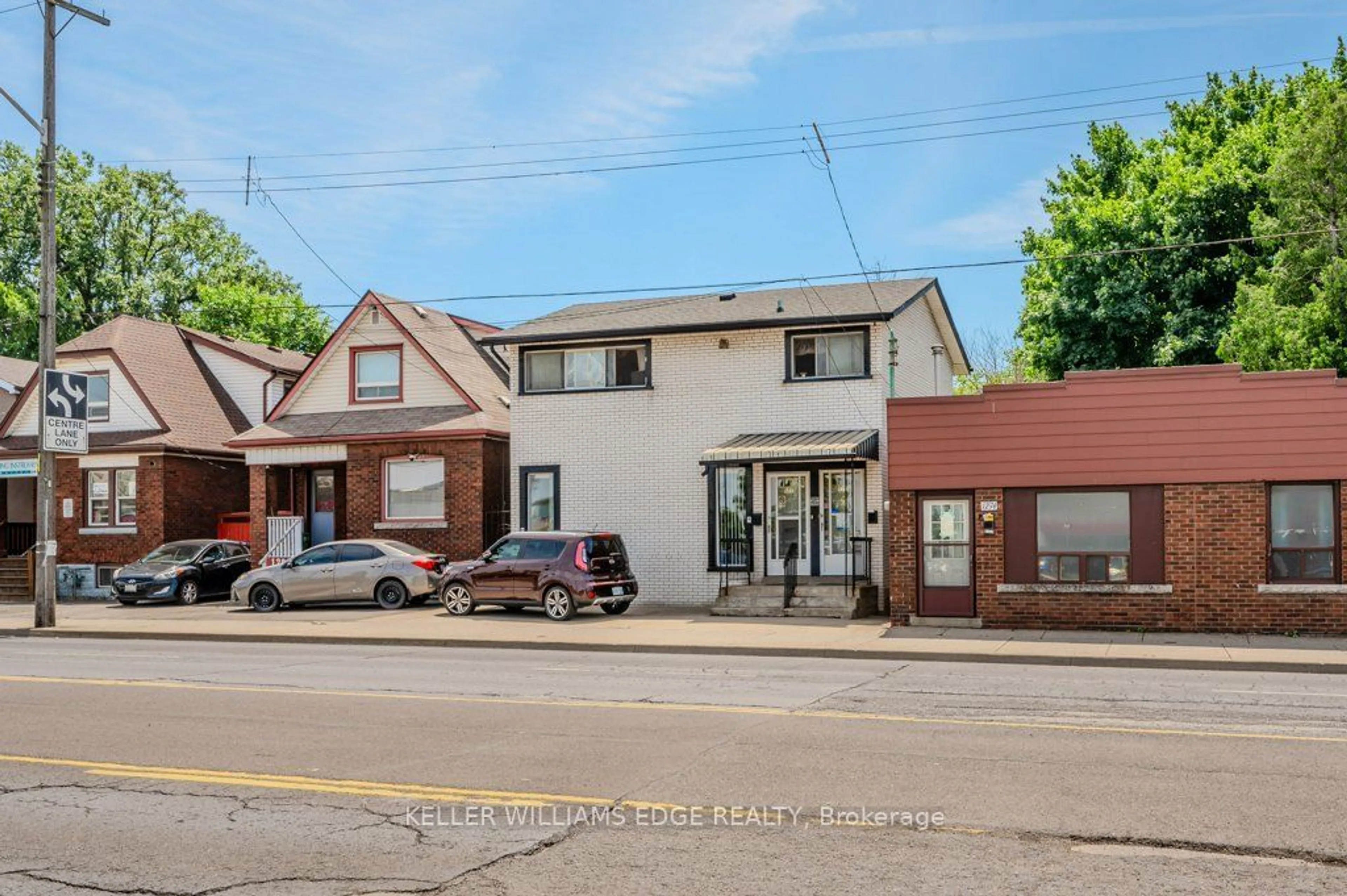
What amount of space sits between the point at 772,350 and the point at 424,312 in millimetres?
11273

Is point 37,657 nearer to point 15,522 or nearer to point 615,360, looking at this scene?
point 615,360

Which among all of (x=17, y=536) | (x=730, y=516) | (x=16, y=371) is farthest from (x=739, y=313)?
(x=16, y=371)

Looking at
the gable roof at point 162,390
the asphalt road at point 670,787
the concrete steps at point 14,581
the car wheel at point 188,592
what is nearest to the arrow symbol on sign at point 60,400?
the car wheel at point 188,592

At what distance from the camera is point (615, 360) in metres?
27.8

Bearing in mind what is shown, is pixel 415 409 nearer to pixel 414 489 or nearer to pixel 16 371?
pixel 414 489

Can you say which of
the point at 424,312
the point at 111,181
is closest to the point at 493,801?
the point at 424,312

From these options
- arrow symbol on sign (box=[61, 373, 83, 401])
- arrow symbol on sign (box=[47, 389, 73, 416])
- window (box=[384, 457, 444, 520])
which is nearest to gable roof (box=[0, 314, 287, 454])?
window (box=[384, 457, 444, 520])

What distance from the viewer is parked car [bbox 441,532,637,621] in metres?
23.4

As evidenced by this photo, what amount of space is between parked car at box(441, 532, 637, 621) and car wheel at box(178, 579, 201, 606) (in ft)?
27.9

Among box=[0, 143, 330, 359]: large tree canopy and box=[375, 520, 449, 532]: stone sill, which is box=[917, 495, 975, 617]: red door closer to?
box=[375, 520, 449, 532]: stone sill

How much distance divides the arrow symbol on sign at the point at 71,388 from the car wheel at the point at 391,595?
6.89m

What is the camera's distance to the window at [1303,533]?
19.5 m

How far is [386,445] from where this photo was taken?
30.1 m

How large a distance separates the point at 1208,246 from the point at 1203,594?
1553cm
